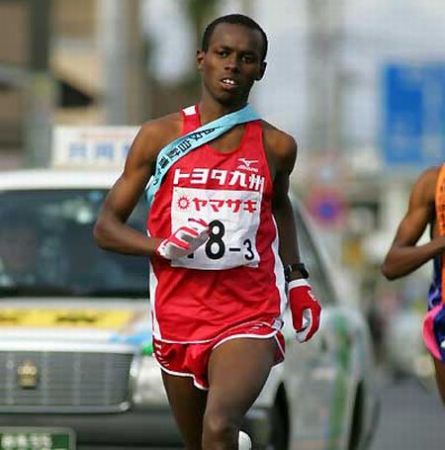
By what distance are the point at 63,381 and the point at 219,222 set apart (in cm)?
254

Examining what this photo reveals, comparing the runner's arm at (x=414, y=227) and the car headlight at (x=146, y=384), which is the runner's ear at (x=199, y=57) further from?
the car headlight at (x=146, y=384)

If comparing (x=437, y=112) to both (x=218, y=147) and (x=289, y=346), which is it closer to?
(x=289, y=346)

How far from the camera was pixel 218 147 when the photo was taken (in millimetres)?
6891

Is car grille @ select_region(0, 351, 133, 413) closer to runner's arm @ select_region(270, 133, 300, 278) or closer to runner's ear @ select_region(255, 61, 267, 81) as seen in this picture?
runner's arm @ select_region(270, 133, 300, 278)

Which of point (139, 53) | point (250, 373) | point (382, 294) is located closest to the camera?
point (250, 373)

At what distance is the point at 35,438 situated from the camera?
9.07 metres

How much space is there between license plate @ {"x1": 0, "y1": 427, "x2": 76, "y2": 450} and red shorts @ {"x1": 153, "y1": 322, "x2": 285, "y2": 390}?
223cm

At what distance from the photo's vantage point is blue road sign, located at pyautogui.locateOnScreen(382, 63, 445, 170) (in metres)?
37.4

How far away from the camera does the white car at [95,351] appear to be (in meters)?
9.08

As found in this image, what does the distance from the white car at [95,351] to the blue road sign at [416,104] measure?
86.4ft

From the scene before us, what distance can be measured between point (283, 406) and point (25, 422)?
48.3 inches

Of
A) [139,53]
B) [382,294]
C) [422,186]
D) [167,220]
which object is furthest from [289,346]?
[382,294]

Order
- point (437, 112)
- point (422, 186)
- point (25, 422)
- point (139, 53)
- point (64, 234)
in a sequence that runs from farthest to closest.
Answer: point (437, 112) → point (139, 53) → point (64, 234) → point (25, 422) → point (422, 186)

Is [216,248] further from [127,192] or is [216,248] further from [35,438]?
[35,438]
